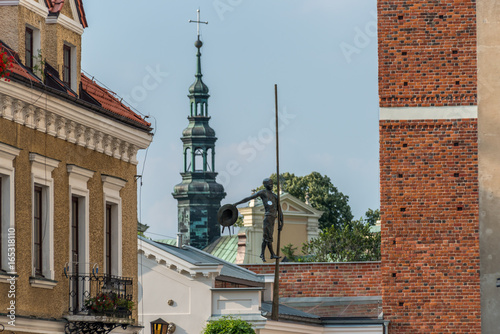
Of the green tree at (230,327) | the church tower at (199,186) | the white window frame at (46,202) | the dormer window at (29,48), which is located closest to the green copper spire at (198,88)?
the church tower at (199,186)

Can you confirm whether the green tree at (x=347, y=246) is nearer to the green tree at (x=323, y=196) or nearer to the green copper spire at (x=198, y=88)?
the green tree at (x=323, y=196)

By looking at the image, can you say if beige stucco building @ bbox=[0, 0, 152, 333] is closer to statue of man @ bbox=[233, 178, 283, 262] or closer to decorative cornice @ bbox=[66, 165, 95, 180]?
decorative cornice @ bbox=[66, 165, 95, 180]

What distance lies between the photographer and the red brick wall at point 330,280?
3944cm

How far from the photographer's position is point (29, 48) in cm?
2372

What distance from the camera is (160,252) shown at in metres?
35.1

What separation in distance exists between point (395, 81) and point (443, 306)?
18.2ft

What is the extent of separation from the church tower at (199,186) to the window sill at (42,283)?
80376 millimetres

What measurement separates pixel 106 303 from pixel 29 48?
4641mm

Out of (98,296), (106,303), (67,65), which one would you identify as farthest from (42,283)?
(67,65)

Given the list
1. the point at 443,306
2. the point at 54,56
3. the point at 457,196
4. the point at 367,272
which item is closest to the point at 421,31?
the point at 457,196

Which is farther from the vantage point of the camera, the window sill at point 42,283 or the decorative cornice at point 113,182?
the decorative cornice at point 113,182

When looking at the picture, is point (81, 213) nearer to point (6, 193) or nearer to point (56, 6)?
point (6, 193)

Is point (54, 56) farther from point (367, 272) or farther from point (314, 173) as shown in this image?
point (314, 173)

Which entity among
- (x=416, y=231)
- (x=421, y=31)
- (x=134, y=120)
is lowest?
(x=416, y=231)
